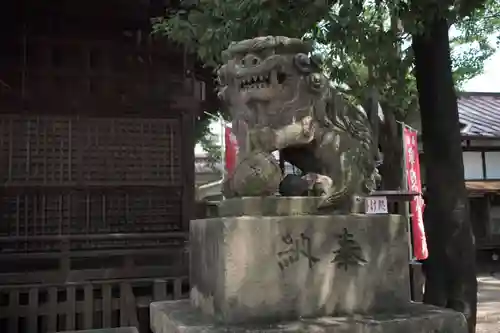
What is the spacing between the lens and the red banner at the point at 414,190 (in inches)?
348

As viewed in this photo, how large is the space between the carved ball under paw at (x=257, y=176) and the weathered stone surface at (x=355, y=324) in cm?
72

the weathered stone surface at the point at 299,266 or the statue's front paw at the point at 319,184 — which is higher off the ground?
the statue's front paw at the point at 319,184

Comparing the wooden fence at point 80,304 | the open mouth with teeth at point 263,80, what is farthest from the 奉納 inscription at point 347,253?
the wooden fence at point 80,304

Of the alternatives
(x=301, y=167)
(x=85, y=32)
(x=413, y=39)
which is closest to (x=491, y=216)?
(x=413, y=39)

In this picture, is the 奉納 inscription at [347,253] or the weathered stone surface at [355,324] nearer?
the weathered stone surface at [355,324]

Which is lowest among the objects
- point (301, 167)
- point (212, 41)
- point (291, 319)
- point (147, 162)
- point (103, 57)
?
point (291, 319)

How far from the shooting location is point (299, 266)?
9.16 ft

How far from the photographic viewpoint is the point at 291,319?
2.73 meters

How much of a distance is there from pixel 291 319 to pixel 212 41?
292 cm

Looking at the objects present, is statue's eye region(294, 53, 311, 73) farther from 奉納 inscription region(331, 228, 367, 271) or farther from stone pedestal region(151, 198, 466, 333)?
奉納 inscription region(331, 228, 367, 271)

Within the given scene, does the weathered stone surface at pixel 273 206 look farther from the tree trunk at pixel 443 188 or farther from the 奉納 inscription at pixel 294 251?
the tree trunk at pixel 443 188

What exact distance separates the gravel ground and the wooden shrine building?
5.44 metres

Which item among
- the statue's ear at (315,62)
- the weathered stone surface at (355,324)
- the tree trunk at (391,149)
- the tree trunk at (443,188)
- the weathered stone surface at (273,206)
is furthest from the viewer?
the tree trunk at (391,149)

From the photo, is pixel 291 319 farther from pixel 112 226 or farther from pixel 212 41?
pixel 112 226
